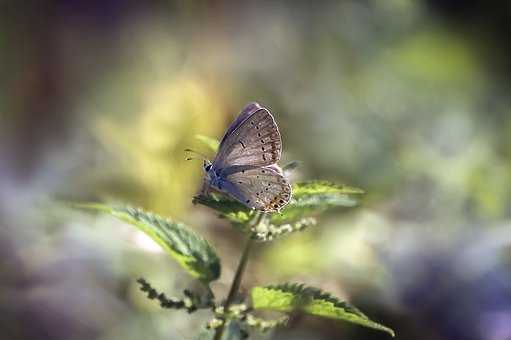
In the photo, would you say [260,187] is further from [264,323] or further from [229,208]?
[264,323]

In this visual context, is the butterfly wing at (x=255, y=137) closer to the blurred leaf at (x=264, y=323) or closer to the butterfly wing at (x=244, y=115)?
the butterfly wing at (x=244, y=115)

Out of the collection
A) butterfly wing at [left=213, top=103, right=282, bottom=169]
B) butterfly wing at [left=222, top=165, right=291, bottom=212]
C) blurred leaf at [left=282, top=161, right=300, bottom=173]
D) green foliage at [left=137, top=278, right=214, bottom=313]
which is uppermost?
butterfly wing at [left=213, top=103, right=282, bottom=169]

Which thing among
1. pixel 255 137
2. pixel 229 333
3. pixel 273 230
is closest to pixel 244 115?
pixel 255 137

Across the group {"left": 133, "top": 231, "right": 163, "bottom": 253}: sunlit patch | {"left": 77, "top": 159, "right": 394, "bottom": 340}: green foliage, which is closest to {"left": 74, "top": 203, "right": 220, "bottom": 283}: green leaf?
{"left": 77, "top": 159, "right": 394, "bottom": 340}: green foliage

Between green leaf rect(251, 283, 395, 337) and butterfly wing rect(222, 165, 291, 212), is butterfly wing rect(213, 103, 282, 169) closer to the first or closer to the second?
butterfly wing rect(222, 165, 291, 212)

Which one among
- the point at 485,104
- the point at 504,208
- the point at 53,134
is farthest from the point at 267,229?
the point at 485,104

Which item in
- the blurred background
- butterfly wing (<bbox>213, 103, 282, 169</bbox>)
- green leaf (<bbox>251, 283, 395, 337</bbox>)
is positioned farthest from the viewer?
the blurred background
